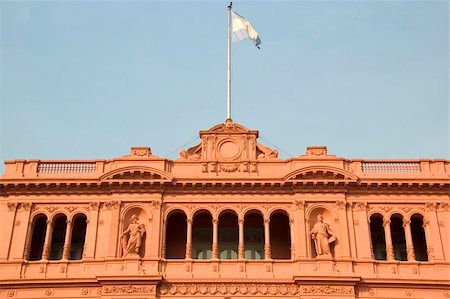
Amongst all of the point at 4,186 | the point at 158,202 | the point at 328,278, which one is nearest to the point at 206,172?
the point at 158,202

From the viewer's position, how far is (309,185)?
40125mm

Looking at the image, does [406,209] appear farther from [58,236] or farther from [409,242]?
[58,236]

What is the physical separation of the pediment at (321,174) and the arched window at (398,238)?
3871 mm

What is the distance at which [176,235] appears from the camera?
41219mm

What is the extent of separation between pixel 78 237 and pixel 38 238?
2.53 meters

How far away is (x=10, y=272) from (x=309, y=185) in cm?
1830

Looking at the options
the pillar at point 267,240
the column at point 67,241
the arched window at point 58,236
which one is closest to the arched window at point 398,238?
the pillar at point 267,240

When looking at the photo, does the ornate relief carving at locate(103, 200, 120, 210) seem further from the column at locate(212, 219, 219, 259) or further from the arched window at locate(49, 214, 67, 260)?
the column at locate(212, 219, 219, 259)

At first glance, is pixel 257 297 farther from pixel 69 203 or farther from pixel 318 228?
pixel 69 203

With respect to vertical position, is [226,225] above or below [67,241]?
above

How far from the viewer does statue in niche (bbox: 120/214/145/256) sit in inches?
1516

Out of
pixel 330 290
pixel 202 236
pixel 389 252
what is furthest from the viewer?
pixel 202 236

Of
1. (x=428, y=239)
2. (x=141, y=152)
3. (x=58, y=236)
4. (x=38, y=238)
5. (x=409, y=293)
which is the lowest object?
(x=409, y=293)

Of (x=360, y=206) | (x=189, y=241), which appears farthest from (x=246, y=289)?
(x=360, y=206)
